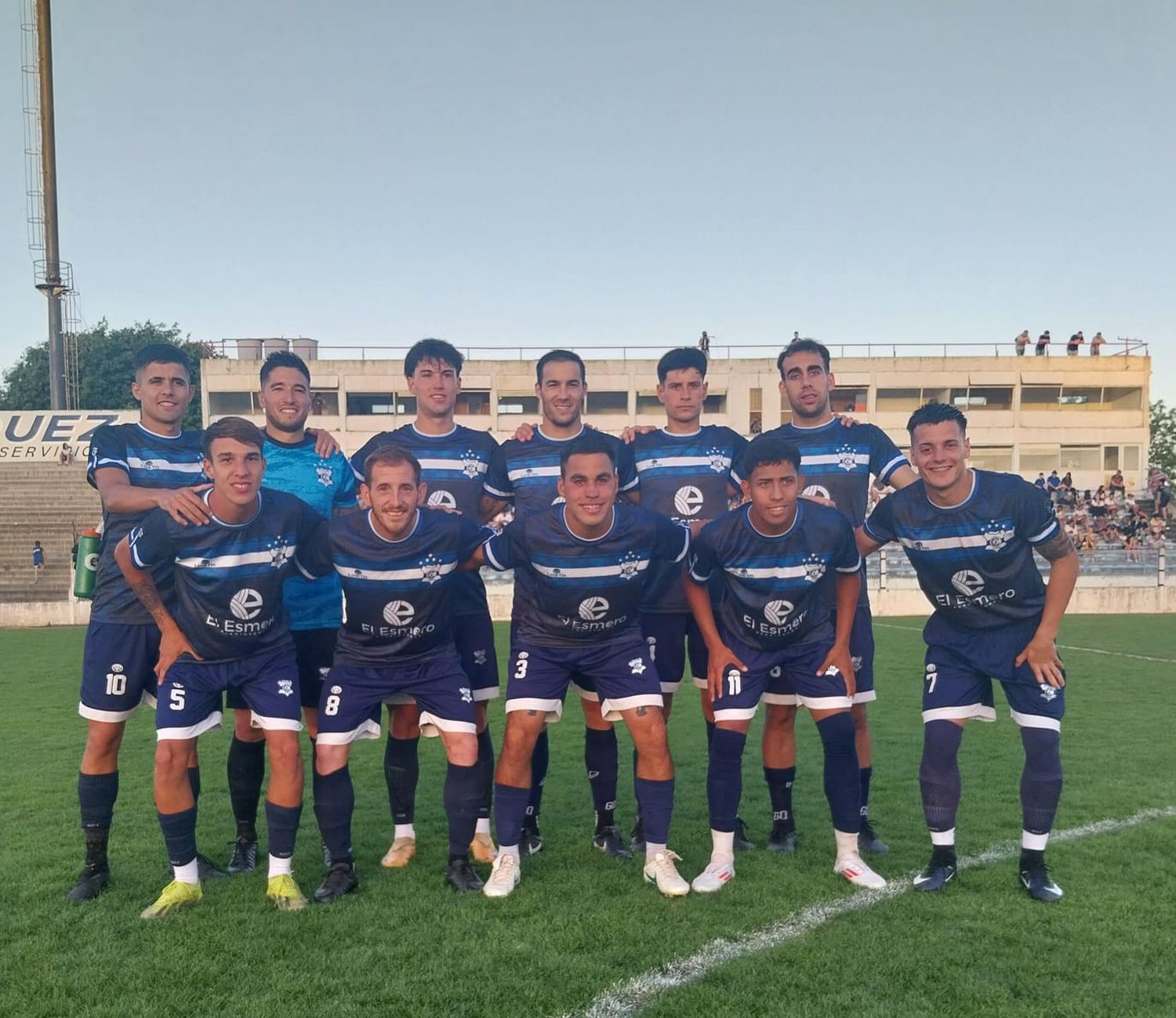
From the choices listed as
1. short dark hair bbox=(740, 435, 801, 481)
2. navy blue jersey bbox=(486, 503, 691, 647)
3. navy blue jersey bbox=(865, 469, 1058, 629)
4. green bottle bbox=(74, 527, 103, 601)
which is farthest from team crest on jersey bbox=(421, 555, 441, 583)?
navy blue jersey bbox=(865, 469, 1058, 629)

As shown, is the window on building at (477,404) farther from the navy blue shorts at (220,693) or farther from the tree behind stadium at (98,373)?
the navy blue shorts at (220,693)

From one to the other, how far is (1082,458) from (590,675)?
138ft

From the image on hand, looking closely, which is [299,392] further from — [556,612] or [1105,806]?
[1105,806]

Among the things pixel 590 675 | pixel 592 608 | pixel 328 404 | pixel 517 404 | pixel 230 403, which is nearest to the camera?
pixel 592 608

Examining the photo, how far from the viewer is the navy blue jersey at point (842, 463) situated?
17.0ft

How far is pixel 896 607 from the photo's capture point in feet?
60.8

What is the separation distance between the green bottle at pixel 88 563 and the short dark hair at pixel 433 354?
6.00 feet

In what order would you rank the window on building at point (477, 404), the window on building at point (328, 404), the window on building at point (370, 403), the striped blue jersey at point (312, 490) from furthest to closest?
1. the window on building at point (370, 403)
2. the window on building at point (477, 404)
3. the window on building at point (328, 404)
4. the striped blue jersey at point (312, 490)

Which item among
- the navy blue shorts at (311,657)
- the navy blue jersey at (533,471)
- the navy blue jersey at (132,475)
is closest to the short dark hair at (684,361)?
the navy blue jersey at (533,471)

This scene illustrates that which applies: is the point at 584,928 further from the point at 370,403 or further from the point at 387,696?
the point at 370,403

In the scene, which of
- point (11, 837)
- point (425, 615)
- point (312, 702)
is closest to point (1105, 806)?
point (425, 615)

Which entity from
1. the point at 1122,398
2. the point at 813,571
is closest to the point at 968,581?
the point at 813,571

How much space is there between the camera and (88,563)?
15.7 ft

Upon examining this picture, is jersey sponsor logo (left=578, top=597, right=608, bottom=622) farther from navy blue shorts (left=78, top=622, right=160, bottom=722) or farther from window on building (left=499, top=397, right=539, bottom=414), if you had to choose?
window on building (left=499, top=397, right=539, bottom=414)
